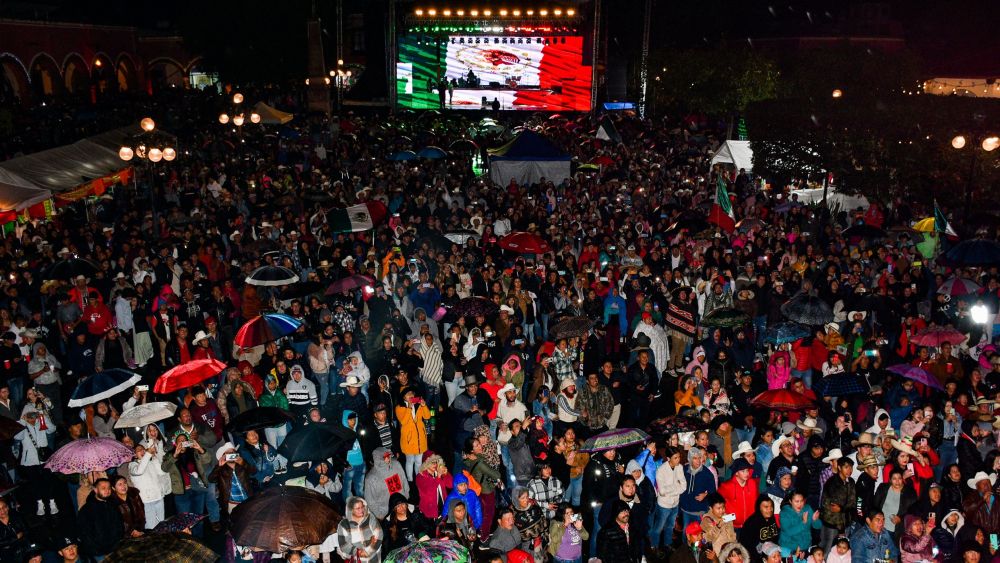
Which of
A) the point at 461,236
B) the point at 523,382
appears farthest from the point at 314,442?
the point at 461,236

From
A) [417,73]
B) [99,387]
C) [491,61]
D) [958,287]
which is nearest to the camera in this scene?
[99,387]

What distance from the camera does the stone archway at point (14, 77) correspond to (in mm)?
43969

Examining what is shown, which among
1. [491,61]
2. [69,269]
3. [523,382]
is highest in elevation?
[491,61]

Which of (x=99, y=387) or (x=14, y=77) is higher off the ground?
(x=14, y=77)

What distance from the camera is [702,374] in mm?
10891

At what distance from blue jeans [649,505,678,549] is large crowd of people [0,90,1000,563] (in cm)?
3

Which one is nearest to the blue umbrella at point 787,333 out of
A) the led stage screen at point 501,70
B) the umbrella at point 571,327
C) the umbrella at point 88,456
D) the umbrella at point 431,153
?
the umbrella at point 571,327

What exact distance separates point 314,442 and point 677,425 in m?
3.61

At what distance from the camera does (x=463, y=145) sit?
1102 inches

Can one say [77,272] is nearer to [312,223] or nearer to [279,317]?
[279,317]

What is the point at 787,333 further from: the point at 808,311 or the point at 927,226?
the point at 927,226

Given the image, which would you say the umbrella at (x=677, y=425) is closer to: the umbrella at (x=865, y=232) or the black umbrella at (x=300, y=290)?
the black umbrella at (x=300, y=290)

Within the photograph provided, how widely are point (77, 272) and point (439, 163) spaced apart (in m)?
14.6

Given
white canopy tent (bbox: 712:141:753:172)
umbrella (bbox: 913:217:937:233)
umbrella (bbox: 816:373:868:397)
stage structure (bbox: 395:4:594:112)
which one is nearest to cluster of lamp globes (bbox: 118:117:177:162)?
umbrella (bbox: 816:373:868:397)
